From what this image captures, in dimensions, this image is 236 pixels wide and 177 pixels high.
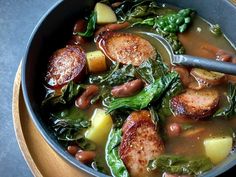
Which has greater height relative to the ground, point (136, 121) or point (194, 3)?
point (194, 3)

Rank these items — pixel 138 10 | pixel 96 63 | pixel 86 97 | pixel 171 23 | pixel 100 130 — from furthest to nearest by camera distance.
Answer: pixel 138 10, pixel 171 23, pixel 96 63, pixel 86 97, pixel 100 130

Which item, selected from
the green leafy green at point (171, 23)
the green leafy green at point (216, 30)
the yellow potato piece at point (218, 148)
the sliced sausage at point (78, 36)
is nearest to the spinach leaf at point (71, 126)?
the sliced sausage at point (78, 36)

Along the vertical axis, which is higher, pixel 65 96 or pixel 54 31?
pixel 54 31

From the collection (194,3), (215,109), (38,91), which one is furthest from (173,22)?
(38,91)

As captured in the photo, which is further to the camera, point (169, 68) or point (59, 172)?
point (169, 68)

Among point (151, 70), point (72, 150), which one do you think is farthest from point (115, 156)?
point (151, 70)

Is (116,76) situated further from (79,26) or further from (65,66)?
(79,26)

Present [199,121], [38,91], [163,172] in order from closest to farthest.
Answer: [163,172]
[199,121]
[38,91]

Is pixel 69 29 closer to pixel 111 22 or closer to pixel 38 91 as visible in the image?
pixel 111 22
